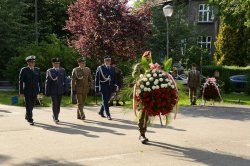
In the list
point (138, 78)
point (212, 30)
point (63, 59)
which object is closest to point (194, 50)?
point (212, 30)

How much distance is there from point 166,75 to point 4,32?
25.9m

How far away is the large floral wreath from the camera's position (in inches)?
343

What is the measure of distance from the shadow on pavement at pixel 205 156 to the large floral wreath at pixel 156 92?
2.45ft

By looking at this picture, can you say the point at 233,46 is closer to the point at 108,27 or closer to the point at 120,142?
the point at 108,27

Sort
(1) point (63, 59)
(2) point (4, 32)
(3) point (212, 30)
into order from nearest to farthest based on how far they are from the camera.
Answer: (1) point (63, 59) < (2) point (4, 32) < (3) point (212, 30)

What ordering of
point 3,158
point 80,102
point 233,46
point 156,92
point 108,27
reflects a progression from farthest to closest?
point 233,46 → point 108,27 → point 80,102 → point 156,92 → point 3,158

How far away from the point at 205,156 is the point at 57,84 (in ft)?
17.9

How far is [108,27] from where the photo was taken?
19969 millimetres

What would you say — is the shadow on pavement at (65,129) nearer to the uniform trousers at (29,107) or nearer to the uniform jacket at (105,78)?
the uniform trousers at (29,107)

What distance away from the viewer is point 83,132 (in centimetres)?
1080

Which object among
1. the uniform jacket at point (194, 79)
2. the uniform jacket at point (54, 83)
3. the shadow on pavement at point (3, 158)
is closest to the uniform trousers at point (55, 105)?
the uniform jacket at point (54, 83)

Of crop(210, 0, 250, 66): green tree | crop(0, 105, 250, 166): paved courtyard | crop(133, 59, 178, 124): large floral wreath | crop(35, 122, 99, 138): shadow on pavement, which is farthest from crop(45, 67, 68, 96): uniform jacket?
crop(210, 0, 250, 66): green tree

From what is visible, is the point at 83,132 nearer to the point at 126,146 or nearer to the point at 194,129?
the point at 126,146

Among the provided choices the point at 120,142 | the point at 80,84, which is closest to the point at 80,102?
the point at 80,84
